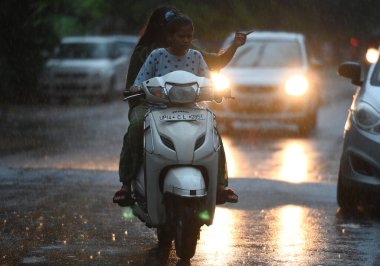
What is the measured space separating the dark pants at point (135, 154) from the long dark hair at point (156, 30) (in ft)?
2.76

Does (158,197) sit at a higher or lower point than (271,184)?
higher

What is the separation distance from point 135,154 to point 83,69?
2322cm

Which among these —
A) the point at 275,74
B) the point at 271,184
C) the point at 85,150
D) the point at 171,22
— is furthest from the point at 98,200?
the point at 275,74

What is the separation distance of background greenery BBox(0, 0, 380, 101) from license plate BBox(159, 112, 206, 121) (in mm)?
17112

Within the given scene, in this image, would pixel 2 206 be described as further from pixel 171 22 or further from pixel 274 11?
pixel 274 11

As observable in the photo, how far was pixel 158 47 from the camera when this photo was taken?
8930mm

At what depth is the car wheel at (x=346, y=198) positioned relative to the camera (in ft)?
34.7

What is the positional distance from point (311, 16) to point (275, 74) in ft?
88.4

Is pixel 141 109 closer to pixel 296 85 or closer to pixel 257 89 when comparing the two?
pixel 257 89

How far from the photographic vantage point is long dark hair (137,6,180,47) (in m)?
8.86

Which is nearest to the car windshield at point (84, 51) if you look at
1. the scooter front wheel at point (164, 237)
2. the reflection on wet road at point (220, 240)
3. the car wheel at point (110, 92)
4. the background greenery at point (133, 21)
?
the background greenery at point (133, 21)

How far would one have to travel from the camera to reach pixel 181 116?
7.79m

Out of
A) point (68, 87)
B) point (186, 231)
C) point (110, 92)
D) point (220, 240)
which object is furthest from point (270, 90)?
point (186, 231)

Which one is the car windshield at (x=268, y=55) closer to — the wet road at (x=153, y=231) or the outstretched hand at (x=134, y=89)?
the wet road at (x=153, y=231)
